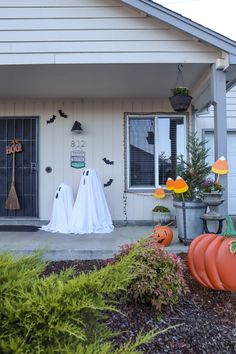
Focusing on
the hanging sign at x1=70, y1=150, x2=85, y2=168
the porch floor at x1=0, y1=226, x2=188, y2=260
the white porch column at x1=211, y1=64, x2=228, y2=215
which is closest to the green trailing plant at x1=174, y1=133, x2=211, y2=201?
the white porch column at x1=211, y1=64, x2=228, y2=215

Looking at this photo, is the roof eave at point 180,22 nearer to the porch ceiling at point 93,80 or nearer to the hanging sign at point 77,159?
the porch ceiling at point 93,80

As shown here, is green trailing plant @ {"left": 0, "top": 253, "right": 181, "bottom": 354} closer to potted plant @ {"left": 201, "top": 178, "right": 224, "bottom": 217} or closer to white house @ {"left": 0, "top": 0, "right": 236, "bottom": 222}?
potted plant @ {"left": 201, "top": 178, "right": 224, "bottom": 217}

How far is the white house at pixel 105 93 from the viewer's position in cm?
478

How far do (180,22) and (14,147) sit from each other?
155 inches

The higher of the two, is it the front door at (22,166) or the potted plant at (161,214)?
the front door at (22,166)

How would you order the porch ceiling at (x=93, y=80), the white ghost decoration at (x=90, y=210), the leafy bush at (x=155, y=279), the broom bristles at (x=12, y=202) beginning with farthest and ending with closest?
the broom bristles at (x=12, y=202), the white ghost decoration at (x=90, y=210), the porch ceiling at (x=93, y=80), the leafy bush at (x=155, y=279)

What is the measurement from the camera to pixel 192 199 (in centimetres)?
496

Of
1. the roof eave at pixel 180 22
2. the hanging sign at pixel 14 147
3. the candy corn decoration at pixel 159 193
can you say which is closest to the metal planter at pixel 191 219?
the candy corn decoration at pixel 159 193

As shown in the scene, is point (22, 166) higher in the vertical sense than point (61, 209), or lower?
higher

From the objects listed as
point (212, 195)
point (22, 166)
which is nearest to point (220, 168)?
point (212, 195)

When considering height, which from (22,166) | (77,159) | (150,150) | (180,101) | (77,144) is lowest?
(22,166)

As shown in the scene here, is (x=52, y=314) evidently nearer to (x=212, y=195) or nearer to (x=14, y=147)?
(x=212, y=195)

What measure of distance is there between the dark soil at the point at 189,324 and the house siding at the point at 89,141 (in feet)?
12.5

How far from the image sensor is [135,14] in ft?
15.7
